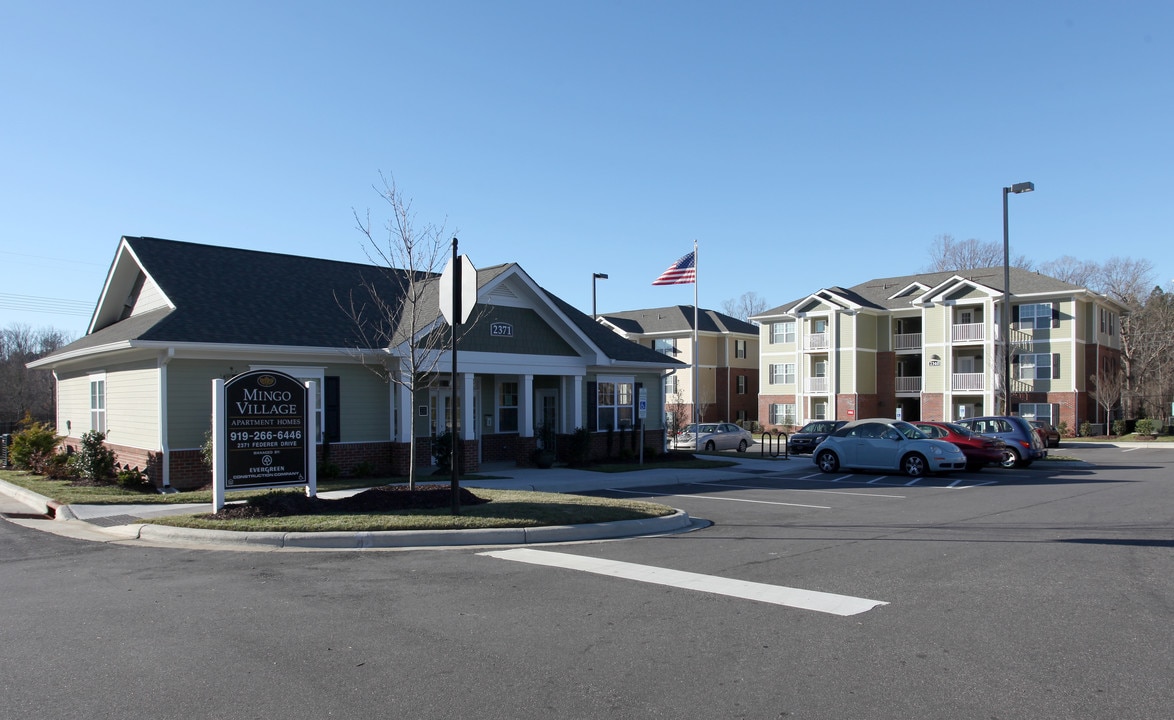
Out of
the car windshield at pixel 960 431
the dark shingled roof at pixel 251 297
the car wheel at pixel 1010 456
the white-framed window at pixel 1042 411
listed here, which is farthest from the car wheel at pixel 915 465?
the white-framed window at pixel 1042 411

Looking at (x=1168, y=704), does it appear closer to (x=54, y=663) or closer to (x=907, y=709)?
(x=907, y=709)

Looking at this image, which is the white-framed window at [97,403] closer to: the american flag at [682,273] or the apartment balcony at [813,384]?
the american flag at [682,273]

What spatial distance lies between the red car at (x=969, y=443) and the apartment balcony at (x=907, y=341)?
2735 cm

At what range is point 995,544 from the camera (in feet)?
33.9

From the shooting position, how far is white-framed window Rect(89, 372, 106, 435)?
2062 cm

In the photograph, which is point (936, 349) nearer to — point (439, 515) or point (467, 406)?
point (467, 406)

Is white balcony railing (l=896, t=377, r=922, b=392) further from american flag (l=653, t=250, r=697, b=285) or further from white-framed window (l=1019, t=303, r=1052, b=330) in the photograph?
american flag (l=653, t=250, r=697, b=285)

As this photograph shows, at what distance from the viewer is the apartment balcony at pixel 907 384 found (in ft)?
161

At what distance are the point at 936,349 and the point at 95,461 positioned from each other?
41.8 metres

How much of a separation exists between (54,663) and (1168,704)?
6.95 meters

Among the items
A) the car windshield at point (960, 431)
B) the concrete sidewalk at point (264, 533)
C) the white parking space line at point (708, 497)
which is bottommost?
the white parking space line at point (708, 497)

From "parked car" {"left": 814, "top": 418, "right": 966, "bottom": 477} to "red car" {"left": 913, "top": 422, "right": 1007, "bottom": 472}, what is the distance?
102 centimetres

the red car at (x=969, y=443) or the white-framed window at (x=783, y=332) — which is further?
the white-framed window at (x=783, y=332)

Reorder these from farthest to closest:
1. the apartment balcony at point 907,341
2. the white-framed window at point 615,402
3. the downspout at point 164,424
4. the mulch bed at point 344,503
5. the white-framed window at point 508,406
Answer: the apartment balcony at point 907,341
the white-framed window at point 615,402
the white-framed window at point 508,406
the downspout at point 164,424
the mulch bed at point 344,503
